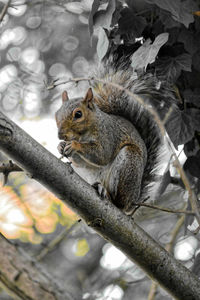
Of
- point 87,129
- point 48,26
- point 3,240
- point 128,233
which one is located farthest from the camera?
point 48,26

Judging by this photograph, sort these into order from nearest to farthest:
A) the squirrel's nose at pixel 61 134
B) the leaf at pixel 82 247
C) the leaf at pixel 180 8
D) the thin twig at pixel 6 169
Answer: the thin twig at pixel 6 169 < the leaf at pixel 180 8 < the squirrel's nose at pixel 61 134 < the leaf at pixel 82 247

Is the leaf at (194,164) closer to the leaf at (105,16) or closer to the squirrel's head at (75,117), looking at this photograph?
the squirrel's head at (75,117)

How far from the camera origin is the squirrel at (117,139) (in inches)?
68.5

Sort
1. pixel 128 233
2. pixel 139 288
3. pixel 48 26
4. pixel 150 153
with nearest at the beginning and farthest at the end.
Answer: pixel 128 233 < pixel 150 153 < pixel 139 288 < pixel 48 26

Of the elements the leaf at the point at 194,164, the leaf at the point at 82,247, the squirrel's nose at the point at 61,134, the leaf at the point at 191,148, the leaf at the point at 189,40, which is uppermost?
the leaf at the point at 189,40

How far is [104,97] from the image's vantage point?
202 centimetres

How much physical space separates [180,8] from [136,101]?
49 cm

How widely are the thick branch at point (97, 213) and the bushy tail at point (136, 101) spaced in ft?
1.58

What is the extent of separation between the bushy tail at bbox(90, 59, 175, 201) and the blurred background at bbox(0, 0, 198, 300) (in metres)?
0.21

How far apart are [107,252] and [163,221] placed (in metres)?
0.35

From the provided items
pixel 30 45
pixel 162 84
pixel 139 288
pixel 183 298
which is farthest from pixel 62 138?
pixel 30 45

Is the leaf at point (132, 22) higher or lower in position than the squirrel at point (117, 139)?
higher

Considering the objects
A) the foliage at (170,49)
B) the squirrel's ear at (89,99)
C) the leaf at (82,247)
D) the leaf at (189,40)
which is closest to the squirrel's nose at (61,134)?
the squirrel's ear at (89,99)

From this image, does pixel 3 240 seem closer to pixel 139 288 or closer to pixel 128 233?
pixel 128 233
